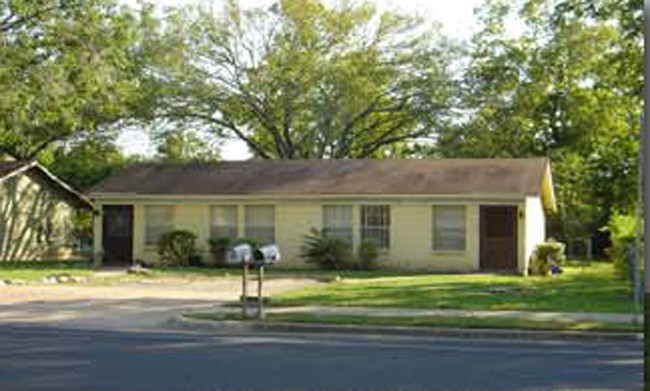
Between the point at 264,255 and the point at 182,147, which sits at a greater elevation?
the point at 182,147

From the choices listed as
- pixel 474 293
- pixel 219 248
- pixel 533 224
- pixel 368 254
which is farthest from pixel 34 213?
pixel 474 293

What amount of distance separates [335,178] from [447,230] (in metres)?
4.58

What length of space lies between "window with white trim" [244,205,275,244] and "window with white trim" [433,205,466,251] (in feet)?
17.9

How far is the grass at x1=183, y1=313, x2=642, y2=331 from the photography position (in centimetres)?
1459

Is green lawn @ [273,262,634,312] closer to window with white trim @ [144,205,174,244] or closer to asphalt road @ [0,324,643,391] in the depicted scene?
asphalt road @ [0,324,643,391]

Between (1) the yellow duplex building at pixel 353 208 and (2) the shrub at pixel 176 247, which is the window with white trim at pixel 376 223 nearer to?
→ (1) the yellow duplex building at pixel 353 208

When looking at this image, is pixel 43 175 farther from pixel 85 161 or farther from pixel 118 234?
pixel 85 161

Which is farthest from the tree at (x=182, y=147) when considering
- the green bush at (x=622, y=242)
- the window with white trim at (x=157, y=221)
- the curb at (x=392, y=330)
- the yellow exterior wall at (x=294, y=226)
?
the curb at (x=392, y=330)

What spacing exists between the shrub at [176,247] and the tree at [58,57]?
4819mm

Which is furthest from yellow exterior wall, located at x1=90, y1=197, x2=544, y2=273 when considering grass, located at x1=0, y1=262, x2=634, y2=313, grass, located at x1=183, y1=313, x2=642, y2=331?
grass, located at x1=183, y1=313, x2=642, y2=331

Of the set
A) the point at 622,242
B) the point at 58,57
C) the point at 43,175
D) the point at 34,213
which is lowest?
the point at 622,242

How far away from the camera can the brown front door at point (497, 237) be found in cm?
2858

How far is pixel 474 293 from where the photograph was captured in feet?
66.5

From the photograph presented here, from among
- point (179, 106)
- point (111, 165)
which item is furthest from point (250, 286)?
point (111, 165)
